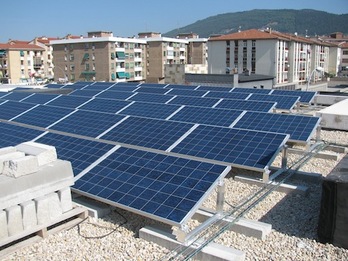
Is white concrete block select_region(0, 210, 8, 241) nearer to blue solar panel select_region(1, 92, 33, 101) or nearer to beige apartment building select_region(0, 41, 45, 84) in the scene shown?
blue solar panel select_region(1, 92, 33, 101)

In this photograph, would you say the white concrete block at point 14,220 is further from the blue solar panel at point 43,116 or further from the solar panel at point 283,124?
the solar panel at point 283,124

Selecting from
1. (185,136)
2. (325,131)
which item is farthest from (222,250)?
(325,131)

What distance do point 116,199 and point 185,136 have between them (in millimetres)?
4522

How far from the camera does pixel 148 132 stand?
13.4m

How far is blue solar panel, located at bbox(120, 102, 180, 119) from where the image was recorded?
1825cm

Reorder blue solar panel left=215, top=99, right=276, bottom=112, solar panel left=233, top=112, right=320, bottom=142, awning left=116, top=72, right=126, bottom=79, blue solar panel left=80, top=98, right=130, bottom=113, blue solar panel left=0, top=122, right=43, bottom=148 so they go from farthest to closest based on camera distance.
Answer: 1. awning left=116, top=72, right=126, bottom=79
2. blue solar panel left=215, top=99, right=276, bottom=112
3. blue solar panel left=80, top=98, right=130, bottom=113
4. solar panel left=233, top=112, right=320, bottom=142
5. blue solar panel left=0, top=122, right=43, bottom=148

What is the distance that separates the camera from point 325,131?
21422 millimetres

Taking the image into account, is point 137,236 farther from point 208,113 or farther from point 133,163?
point 208,113

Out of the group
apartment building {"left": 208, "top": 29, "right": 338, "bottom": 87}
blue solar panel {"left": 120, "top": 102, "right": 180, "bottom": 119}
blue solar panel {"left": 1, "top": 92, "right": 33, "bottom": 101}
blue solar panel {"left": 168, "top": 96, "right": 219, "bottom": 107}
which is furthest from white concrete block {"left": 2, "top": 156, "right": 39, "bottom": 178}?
apartment building {"left": 208, "top": 29, "right": 338, "bottom": 87}

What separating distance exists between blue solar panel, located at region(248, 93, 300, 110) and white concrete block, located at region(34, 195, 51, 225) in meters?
17.7

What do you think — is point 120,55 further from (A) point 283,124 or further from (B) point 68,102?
(A) point 283,124

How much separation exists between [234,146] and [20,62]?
89.0m

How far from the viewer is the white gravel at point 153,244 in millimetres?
8008

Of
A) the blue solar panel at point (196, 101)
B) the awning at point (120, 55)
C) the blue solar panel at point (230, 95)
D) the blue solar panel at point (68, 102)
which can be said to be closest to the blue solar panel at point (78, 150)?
the blue solar panel at point (68, 102)
